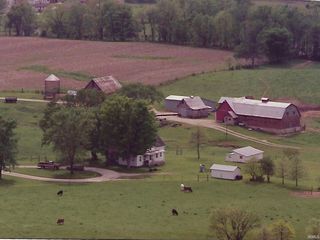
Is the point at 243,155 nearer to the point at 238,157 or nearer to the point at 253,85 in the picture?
the point at 238,157

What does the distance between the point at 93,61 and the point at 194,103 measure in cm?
4537

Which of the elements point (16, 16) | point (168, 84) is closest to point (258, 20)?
point (168, 84)

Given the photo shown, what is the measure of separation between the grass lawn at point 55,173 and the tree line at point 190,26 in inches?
3236

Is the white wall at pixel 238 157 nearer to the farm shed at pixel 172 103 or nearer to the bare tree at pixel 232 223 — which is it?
the farm shed at pixel 172 103

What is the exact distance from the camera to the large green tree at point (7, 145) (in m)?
71.4

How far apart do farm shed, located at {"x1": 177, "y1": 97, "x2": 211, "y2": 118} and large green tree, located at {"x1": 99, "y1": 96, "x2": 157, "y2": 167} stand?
29871 millimetres

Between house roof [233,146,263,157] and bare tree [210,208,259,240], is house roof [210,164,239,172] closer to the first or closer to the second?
house roof [233,146,263,157]

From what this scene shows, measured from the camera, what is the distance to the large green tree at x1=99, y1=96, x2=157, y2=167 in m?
78.1

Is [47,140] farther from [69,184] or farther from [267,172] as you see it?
[267,172]

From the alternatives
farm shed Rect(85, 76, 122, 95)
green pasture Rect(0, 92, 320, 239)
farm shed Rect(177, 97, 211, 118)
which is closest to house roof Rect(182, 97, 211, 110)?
farm shed Rect(177, 97, 211, 118)

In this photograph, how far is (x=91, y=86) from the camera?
373ft

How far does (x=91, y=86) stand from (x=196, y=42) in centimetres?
6344

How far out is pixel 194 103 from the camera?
4326 inches

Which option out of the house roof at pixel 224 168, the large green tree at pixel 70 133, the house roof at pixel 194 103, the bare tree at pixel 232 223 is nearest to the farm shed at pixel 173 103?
the house roof at pixel 194 103
